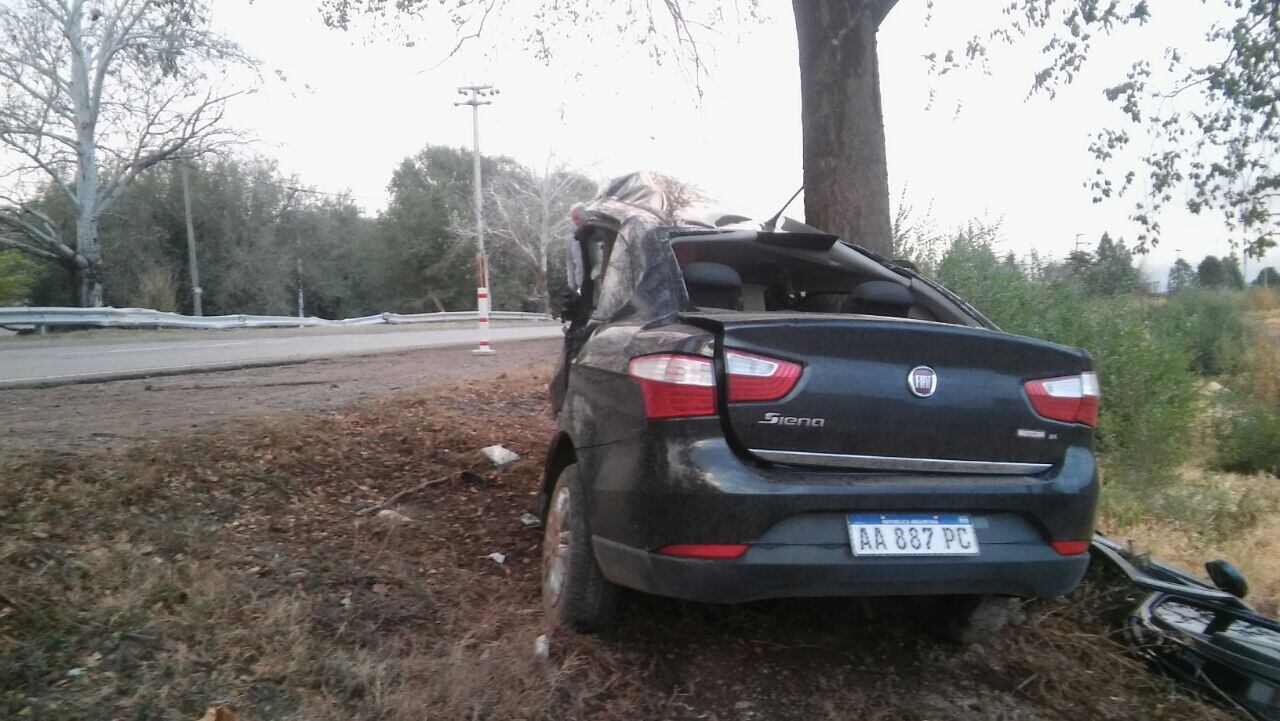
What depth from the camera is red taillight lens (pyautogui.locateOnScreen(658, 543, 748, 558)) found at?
9.77 feet

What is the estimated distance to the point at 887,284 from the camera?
4.44 metres

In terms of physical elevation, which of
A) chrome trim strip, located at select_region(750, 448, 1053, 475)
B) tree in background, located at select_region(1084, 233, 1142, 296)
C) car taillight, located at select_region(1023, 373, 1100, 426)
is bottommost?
chrome trim strip, located at select_region(750, 448, 1053, 475)

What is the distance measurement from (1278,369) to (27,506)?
1675 centimetres

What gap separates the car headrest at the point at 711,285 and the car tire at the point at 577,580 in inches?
33.6

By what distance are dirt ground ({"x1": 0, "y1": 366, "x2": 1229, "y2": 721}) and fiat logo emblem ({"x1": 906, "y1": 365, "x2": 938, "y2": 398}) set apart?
3.89 feet

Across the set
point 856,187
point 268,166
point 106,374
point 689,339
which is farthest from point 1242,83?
point 268,166

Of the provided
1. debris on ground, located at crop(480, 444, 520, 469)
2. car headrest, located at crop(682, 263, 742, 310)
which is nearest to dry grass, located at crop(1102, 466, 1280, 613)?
car headrest, located at crop(682, 263, 742, 310)

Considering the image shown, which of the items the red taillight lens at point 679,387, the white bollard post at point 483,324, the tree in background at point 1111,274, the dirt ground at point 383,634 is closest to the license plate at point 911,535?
the red taillight lens at point 679,387

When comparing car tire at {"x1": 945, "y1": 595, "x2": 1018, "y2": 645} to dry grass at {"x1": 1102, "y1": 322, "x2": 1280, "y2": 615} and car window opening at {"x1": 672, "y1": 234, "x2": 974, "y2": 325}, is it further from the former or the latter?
dry grass at {"x1": 1102, "y1": 322, "x2": 1280, "y2": 615}

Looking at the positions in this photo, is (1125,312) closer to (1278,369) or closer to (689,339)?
(689,339)

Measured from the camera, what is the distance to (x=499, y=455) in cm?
644

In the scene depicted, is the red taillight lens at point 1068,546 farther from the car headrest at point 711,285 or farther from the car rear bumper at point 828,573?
the car headrest at point 711,285

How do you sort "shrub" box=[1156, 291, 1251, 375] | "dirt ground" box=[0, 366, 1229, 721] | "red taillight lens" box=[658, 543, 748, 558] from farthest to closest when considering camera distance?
"shrub" box=[1156, 291, 1251, 375] → "dirt ground" box=[0, 366, 1229, 721] → "red taillight lens" box=[658, 543, 748, 558]

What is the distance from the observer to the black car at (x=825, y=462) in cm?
301
